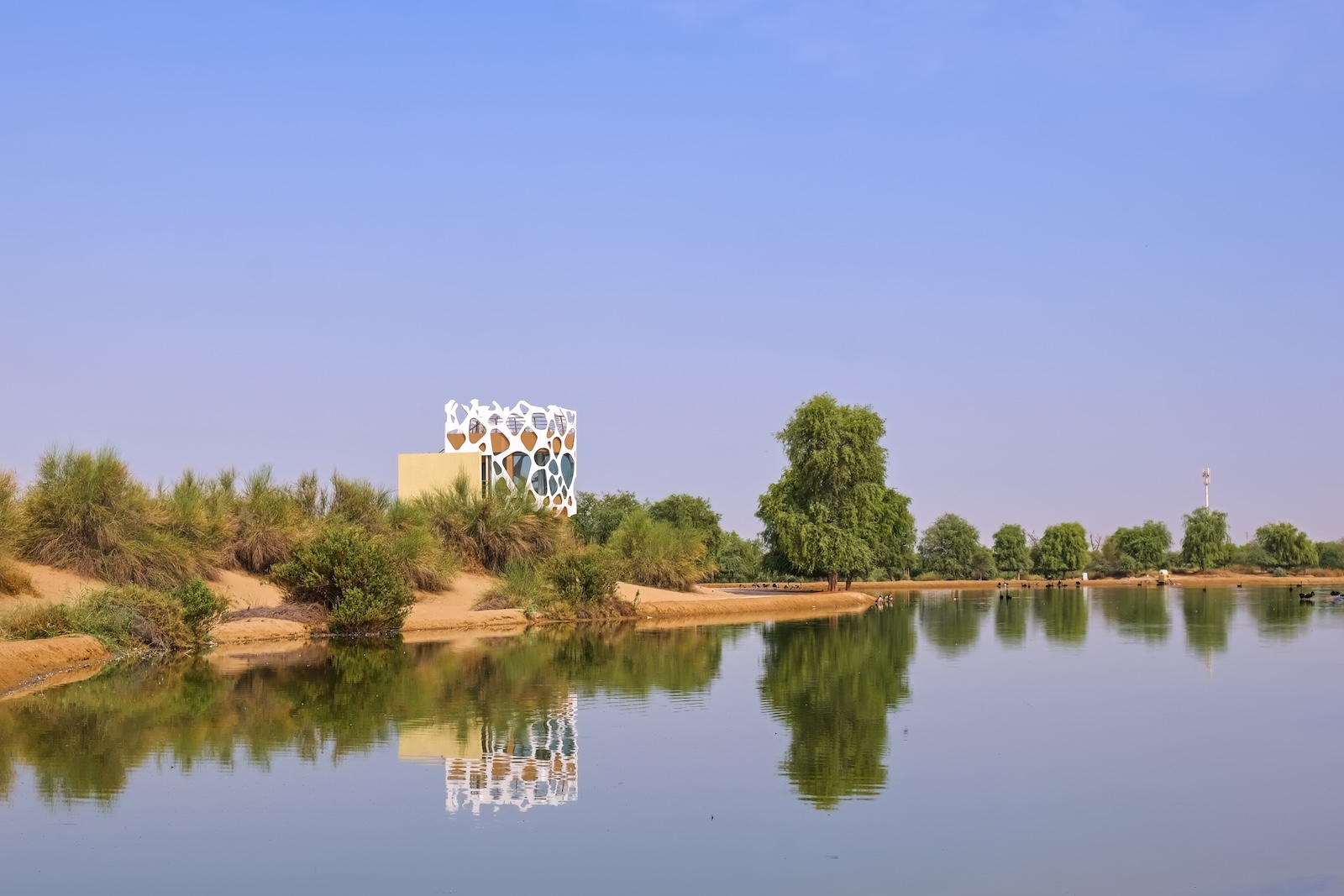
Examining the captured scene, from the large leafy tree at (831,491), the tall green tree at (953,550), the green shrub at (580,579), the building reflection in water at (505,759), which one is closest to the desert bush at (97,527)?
the green shrub at (580,579)

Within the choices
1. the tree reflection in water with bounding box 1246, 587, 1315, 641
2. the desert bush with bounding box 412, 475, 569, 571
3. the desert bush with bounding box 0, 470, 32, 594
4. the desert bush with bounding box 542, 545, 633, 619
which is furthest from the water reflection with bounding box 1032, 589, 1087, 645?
the desert bush with bounding box 0, 470, 32, 594

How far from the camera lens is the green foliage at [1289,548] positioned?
118m

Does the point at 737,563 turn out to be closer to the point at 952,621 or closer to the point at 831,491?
the point at 831,491

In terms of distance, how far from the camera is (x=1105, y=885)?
33.4ft

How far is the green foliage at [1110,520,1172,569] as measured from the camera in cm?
11744

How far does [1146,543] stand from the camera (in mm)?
118000

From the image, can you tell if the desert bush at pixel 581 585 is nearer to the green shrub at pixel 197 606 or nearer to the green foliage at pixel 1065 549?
the green shrub at pixel 197 606

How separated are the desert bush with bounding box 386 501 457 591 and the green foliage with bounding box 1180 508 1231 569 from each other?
85177 mm

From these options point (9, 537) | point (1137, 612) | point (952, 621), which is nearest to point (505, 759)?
point (9, 537)

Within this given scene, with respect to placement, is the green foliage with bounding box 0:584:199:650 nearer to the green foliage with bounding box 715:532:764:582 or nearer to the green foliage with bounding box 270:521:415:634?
the green foliage with bounding box 270:521:415:634

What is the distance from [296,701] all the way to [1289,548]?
369 ft

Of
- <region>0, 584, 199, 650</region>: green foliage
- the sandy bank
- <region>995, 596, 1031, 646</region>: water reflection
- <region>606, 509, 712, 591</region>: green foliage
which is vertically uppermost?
<region>606, 509, 712, 591</region>: green foliage

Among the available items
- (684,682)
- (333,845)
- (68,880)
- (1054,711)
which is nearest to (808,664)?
(684,682)

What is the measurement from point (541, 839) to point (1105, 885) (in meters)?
4.48
